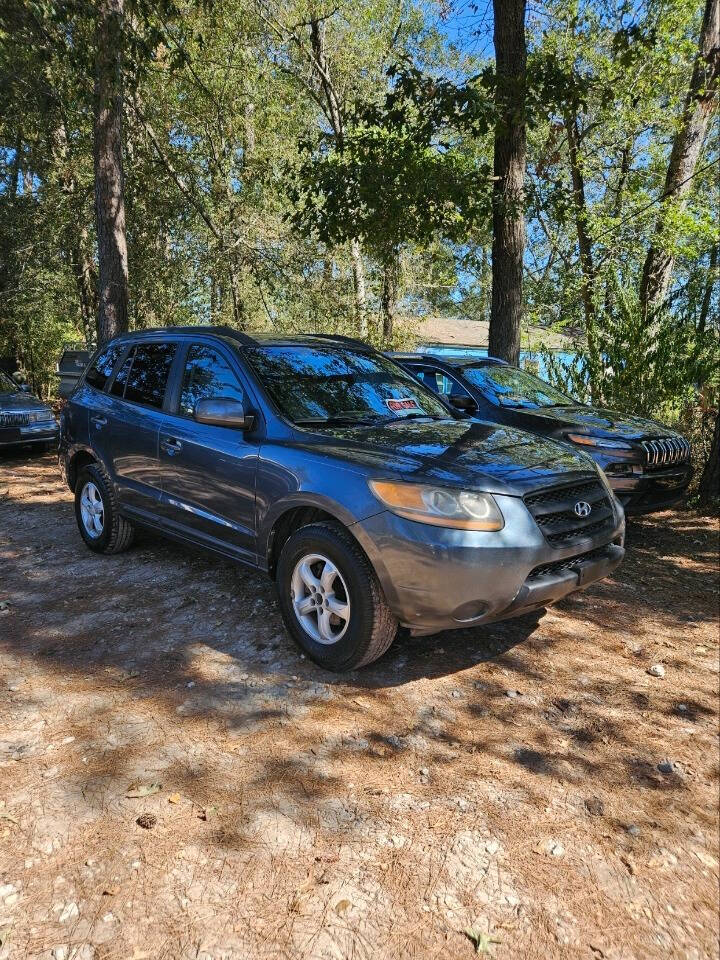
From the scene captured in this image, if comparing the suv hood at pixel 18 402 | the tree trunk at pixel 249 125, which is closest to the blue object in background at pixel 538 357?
the suv hood at pixel 18 402

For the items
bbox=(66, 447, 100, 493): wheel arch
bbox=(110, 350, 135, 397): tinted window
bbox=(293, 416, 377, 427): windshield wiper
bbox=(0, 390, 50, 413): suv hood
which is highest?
bbox=(110, 350, 135, 397): tinted window

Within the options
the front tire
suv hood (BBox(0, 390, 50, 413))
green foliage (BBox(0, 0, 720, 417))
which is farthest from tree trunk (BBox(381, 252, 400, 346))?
the front tire

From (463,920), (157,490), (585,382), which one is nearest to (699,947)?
(463,920)

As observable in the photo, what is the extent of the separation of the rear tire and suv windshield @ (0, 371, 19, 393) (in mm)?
6639

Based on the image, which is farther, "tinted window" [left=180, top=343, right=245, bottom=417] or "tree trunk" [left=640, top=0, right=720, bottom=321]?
"tree trunk" [left=640, top=0, right=720, bottom=321]

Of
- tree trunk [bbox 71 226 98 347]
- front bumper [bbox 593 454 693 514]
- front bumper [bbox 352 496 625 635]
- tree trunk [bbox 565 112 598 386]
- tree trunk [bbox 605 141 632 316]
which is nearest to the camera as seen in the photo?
front bumper [bbox 352 496 625 635]

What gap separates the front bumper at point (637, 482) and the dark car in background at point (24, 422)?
28.2ft

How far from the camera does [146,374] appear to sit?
4988mm

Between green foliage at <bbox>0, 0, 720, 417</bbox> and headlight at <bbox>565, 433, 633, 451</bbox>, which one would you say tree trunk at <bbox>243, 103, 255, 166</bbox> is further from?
headlight at <bbox>565, 433, 633, 451</bbox>

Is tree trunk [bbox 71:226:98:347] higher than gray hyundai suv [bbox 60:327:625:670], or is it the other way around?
tree trunk [bbox 71:226:98:347]

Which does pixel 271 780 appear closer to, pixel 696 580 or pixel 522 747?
pixel 522 747

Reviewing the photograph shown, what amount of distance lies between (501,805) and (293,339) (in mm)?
3294

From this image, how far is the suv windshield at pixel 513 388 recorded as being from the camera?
22.9ft

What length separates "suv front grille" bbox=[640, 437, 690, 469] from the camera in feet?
19.7
